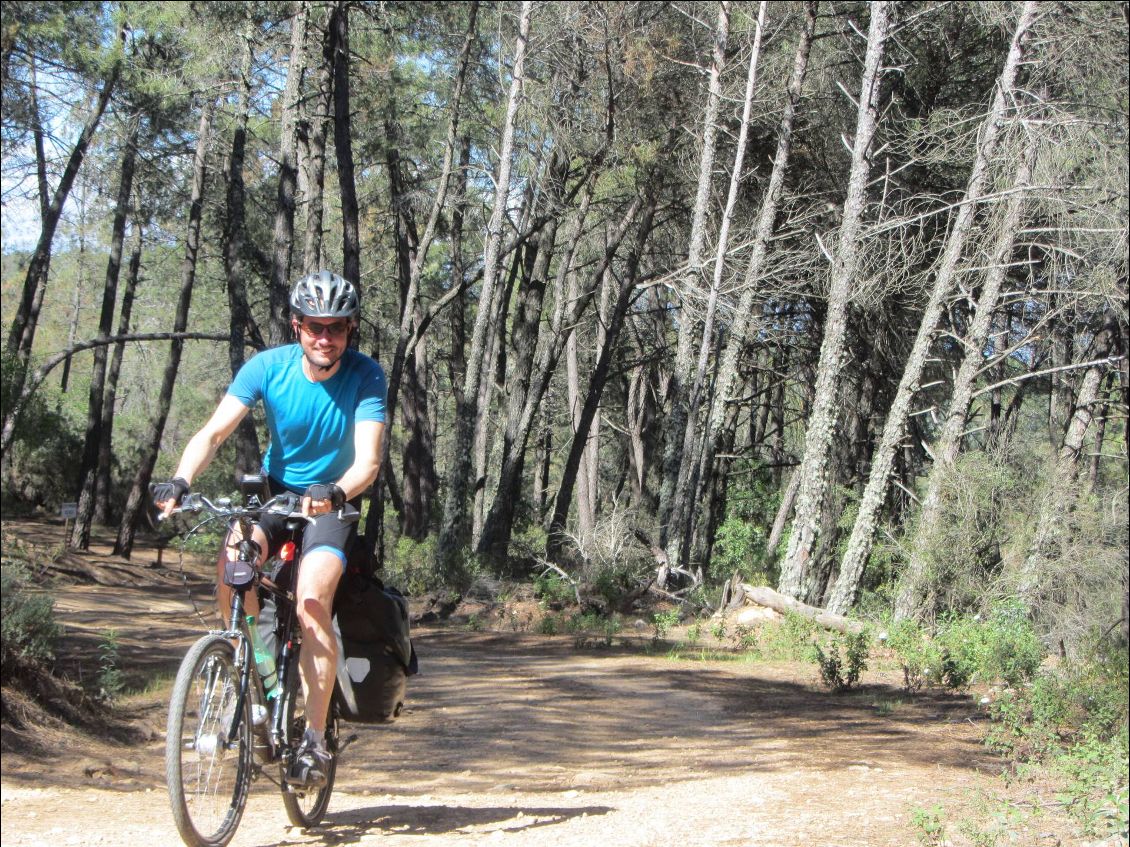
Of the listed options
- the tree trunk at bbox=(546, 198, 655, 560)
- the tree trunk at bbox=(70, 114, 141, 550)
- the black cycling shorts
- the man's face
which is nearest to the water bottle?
the black cycling shorts

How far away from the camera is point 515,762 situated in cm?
766

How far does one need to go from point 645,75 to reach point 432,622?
10804mm

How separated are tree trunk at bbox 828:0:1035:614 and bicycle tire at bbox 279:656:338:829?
11111mm

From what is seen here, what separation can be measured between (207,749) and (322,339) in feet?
5.57

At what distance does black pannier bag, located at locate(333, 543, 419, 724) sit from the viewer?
5047 millimetres

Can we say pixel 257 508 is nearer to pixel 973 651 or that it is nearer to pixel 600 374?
pixel 973 651

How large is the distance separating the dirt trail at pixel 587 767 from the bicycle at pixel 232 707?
646 millimetres

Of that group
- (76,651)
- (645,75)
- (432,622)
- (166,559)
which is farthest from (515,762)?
(166,559)

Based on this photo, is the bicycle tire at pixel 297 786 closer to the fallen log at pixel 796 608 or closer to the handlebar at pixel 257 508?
the handlebar at pixel 257 508

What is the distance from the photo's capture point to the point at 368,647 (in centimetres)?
516

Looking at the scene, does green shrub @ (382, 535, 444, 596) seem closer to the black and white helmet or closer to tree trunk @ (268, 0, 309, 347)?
tree trunk @ (268, 0, 309, 347)

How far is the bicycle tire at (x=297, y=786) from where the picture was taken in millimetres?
4836

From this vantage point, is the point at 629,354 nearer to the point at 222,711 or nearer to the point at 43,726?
the point at 43,726

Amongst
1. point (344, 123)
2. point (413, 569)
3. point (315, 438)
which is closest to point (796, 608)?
point (413, 569)
